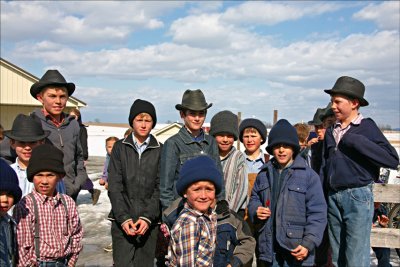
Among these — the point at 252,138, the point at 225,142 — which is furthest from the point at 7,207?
the point at 252,138

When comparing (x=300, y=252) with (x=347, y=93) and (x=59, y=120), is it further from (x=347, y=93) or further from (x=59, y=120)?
(x=59, y=120)

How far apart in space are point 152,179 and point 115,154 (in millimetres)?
432

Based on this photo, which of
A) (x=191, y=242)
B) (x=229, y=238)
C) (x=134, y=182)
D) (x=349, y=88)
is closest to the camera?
(x=191, y=242)

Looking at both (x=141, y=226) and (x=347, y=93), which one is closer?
(x=347, y=93)

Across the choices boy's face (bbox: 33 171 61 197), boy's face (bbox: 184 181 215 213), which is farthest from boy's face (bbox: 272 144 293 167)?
boy's face (bbox: 33 171 61 197)

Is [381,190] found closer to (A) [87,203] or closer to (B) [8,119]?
(A) [87,203]

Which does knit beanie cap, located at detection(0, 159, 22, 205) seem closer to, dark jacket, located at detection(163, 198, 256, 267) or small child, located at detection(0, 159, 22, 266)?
small child, located at detection(0, 159, 22, 266)

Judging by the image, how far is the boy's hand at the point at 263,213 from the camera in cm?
331

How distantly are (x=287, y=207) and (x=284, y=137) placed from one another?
605 millimetres

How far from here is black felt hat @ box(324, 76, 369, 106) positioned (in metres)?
3.43

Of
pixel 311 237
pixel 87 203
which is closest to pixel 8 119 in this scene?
pixel 87 203

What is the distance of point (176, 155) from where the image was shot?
351cm

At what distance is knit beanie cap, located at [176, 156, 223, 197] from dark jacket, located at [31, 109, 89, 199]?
4.61 feet

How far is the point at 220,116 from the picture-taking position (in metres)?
4.04
